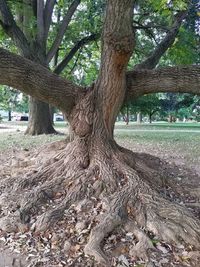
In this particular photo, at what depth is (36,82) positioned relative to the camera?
4320 millimetres

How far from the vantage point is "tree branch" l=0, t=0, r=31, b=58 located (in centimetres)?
908

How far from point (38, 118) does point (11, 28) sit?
3.75 metres

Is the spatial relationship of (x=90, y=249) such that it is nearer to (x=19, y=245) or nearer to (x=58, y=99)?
(x=19, y=245)

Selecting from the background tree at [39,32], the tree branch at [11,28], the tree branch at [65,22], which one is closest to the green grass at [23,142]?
the background tree at [39,32]

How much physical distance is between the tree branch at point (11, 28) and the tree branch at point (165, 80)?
5719mm

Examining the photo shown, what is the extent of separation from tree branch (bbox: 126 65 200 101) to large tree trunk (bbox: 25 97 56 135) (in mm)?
7563

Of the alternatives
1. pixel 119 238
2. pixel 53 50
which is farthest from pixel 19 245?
pixel 53 50

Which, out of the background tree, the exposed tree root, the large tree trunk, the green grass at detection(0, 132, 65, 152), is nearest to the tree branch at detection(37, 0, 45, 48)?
the background tree

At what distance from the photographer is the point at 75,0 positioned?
1152 cm

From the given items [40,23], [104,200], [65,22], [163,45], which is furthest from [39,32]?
[104,200]

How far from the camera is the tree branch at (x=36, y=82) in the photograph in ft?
13.4

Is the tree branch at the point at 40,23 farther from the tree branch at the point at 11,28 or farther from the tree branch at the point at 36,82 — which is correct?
the tree branch at the point at 36,82

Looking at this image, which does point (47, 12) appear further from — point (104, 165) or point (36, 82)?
point (104, 165)

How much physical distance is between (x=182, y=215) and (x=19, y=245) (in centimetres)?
175
